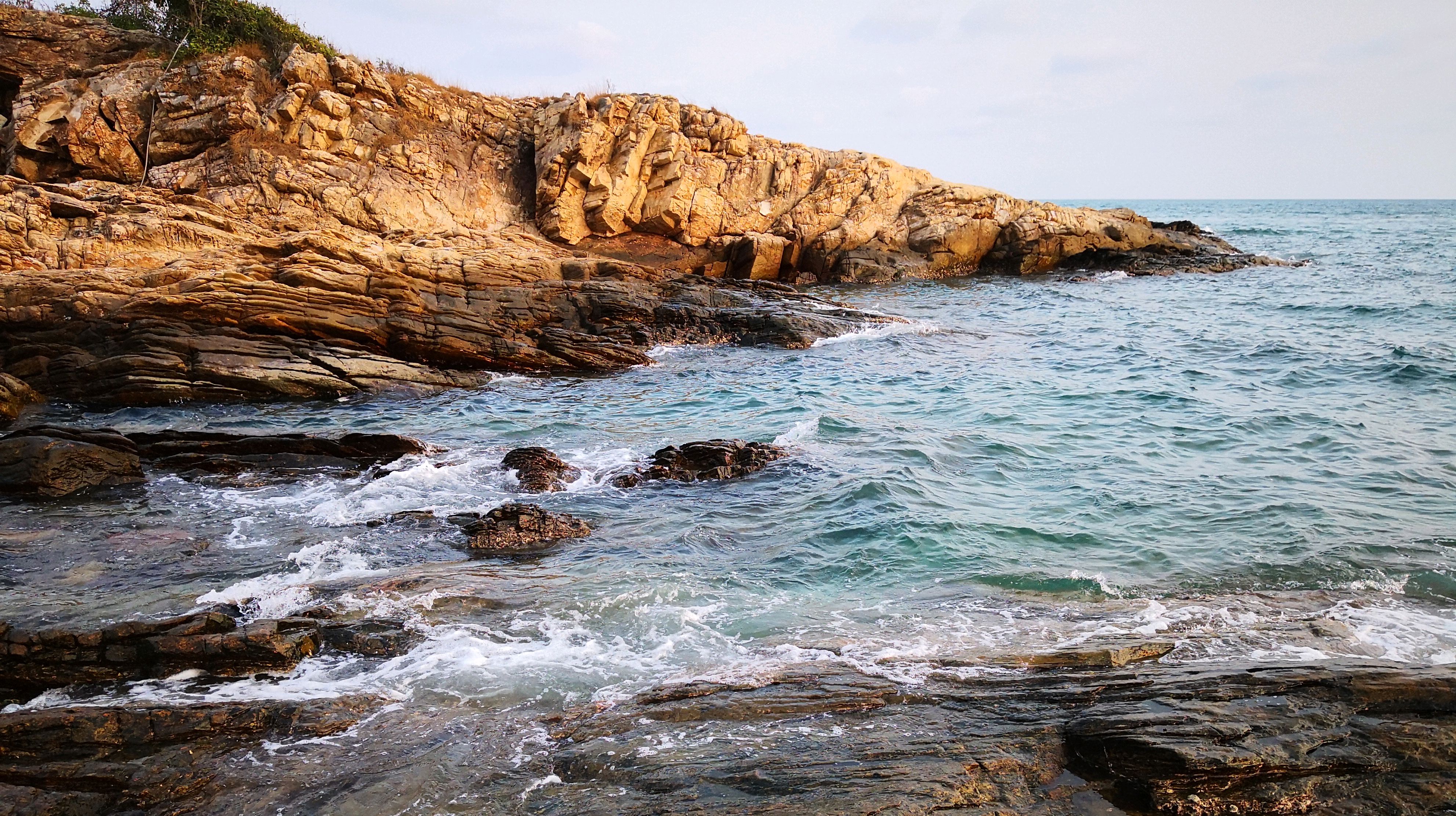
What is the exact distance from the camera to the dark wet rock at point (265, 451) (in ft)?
38.1

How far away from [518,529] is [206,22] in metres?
28.0

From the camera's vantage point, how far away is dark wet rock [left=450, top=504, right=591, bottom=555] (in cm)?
909

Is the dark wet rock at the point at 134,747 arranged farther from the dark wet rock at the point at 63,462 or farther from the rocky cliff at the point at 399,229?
the rocky cliff at the point at 399,229

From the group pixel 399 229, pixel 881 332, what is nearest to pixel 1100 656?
pixel 881 332

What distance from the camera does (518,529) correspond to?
30.7 feet

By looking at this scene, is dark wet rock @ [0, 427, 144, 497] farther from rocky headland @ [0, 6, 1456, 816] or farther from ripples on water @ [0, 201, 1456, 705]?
ripples on water @ [0, 201, 1456, 705]

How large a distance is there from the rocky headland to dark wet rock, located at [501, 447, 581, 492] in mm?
97

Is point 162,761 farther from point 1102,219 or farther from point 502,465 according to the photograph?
point 1102,219

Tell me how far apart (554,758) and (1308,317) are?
2454cm

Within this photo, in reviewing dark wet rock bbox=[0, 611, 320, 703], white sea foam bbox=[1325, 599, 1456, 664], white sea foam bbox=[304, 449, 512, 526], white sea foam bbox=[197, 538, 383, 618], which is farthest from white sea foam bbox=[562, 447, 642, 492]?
white sea foam bbox=[1325, 599, 1456, 664]

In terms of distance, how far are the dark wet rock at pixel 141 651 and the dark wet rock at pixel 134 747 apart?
24.2 inches

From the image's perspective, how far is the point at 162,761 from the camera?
16.6ft

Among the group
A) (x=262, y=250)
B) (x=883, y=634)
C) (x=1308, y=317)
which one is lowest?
(x=883, y=634)

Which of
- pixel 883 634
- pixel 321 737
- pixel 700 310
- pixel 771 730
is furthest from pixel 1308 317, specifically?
pixel 321 737
